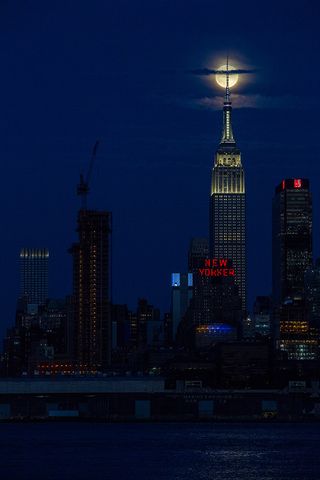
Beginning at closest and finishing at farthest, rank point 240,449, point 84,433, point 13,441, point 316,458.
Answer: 1. point 316,458
2. point 240,449
3. point 13,441
4. point 84,433

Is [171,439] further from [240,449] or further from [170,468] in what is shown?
[170,468]

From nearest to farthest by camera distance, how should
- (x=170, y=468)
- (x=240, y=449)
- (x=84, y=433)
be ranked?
(x=170, y=468) → (x=240, y=449) → (x=84, y=433)

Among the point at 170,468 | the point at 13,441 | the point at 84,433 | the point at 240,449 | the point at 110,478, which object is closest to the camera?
the point at 110,478

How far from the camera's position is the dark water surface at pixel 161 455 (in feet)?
454

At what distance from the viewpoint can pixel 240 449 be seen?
538 feet

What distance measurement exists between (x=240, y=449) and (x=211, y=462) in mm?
14670

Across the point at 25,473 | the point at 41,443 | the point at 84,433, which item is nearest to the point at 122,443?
the point at 41,443

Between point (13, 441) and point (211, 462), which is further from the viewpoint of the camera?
point (13, 441)

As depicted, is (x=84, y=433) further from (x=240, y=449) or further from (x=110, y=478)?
(x=110, y=478)

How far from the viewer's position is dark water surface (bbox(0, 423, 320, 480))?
13838 cm

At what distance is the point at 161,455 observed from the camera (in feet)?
513

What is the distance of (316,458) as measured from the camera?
502ft

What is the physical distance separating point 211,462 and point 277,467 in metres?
7.41

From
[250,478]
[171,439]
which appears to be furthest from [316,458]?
[171,439]
